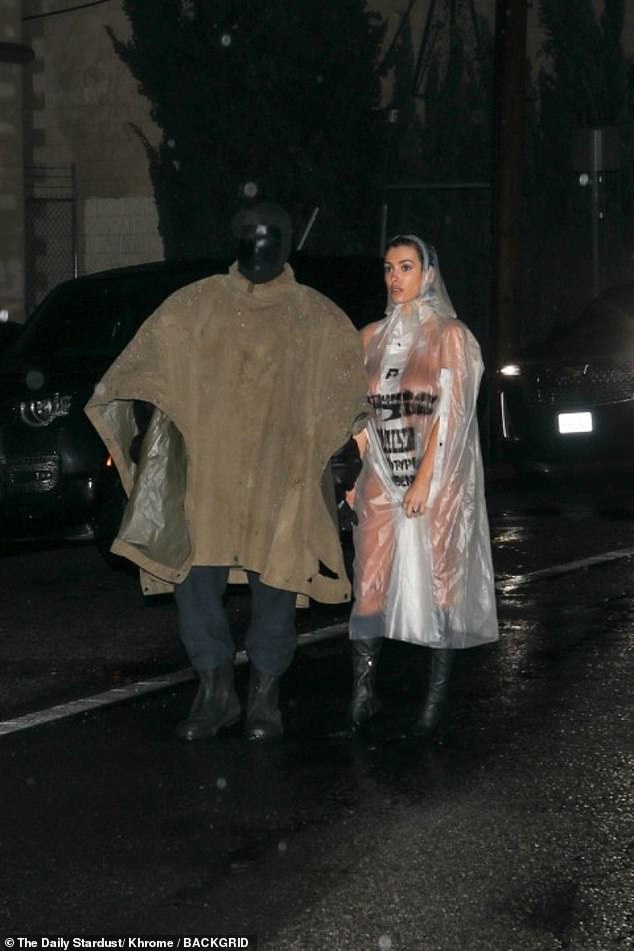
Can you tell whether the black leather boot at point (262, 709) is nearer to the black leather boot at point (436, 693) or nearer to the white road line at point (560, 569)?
the black leather boot at point (436, 693)

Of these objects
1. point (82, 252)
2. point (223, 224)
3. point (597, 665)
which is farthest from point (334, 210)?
point (597, 665)

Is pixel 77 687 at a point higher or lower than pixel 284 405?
lower

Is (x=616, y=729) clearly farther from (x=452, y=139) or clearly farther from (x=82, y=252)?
(x=82, y=252)

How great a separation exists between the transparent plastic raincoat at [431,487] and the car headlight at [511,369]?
24.9 ft

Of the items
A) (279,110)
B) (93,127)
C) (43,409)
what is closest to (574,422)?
(43,409)

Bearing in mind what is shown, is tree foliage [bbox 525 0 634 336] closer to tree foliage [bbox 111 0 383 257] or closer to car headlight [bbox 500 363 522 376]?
tree foliage [bbox 111 0 383 257]

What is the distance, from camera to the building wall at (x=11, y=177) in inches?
1005

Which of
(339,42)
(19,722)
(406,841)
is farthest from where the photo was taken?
(339,42)

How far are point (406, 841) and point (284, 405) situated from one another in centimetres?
166

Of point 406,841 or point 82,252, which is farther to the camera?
point 82,252

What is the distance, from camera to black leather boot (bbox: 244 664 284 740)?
21.6 feet

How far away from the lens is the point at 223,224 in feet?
75.1

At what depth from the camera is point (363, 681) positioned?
21.9ft

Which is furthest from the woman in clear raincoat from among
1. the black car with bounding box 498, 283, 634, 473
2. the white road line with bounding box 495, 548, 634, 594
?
the black car with bounding box 498, 283, 634, 473
